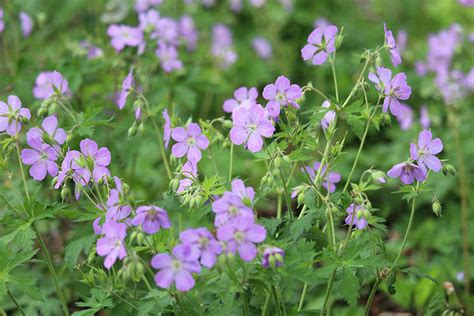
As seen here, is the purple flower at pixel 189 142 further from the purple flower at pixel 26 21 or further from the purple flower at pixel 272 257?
the purple flower at pixel 26 21

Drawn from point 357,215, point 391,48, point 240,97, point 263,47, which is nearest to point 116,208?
point 357,215

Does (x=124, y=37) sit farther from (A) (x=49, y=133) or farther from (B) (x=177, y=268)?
(B) (x=177, y=268)

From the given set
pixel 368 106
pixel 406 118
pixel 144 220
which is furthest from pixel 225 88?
pixel 144 220

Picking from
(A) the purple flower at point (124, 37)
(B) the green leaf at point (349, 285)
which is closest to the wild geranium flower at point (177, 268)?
(B) the green leaf at point (349, 285)

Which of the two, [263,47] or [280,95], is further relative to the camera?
[263,47]

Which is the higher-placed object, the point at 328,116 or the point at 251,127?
the point at 251,127

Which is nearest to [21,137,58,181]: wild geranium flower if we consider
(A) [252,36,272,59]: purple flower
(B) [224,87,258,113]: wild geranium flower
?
(B) [224,87,258,113]: wild geranium flower

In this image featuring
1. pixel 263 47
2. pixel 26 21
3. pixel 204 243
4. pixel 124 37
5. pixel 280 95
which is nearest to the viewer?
pixel 204 243
